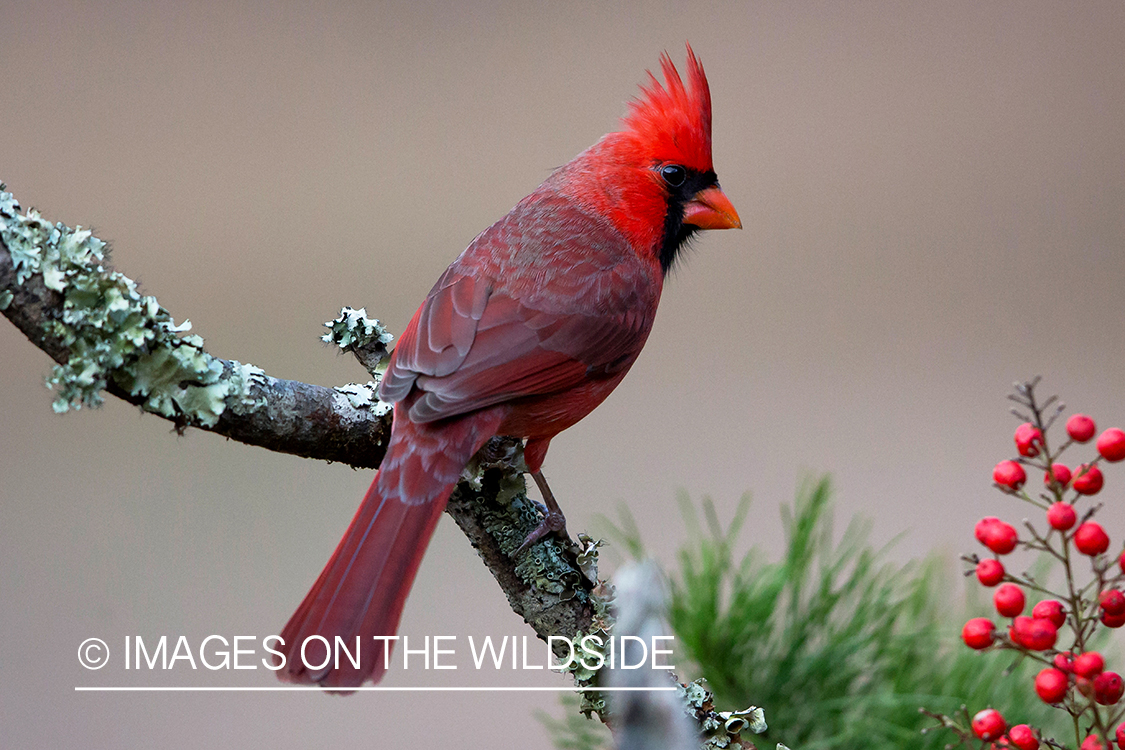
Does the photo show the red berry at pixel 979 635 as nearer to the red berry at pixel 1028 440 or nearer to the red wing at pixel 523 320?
the red berry at pixel 1028 440

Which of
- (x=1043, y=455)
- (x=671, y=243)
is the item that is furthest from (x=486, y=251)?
(x=1043, y=455)

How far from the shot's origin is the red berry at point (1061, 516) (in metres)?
0.56

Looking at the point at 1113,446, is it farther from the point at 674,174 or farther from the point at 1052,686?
A: the point at 674,174

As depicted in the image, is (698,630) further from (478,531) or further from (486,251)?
(486,251)

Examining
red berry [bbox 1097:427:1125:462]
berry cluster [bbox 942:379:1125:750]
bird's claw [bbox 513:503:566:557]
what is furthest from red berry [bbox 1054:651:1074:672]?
bird's claw [bbox 513:503:566:557]

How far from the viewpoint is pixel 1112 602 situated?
55cm

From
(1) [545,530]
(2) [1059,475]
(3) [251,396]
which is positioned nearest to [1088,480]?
(2) [1059,475]

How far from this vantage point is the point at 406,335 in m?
1.01

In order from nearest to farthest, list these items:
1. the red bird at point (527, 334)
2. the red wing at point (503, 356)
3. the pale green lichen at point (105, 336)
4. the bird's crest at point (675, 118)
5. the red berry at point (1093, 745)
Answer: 1. the red berry at point (1093, 745)
2. the pale green lichen at point (105, 336)
3. the red bird at point (527, 334)
4. the red wing at point (503, 356)
5. the bird's crest at point (675, 118)

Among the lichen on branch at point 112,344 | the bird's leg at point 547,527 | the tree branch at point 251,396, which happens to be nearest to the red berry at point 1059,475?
the tree branch at point 251,396

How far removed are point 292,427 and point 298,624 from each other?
162 mm

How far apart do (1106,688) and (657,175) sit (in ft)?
2.63

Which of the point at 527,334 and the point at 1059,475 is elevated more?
the point at 527,334

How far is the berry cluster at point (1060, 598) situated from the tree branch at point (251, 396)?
272 mm
